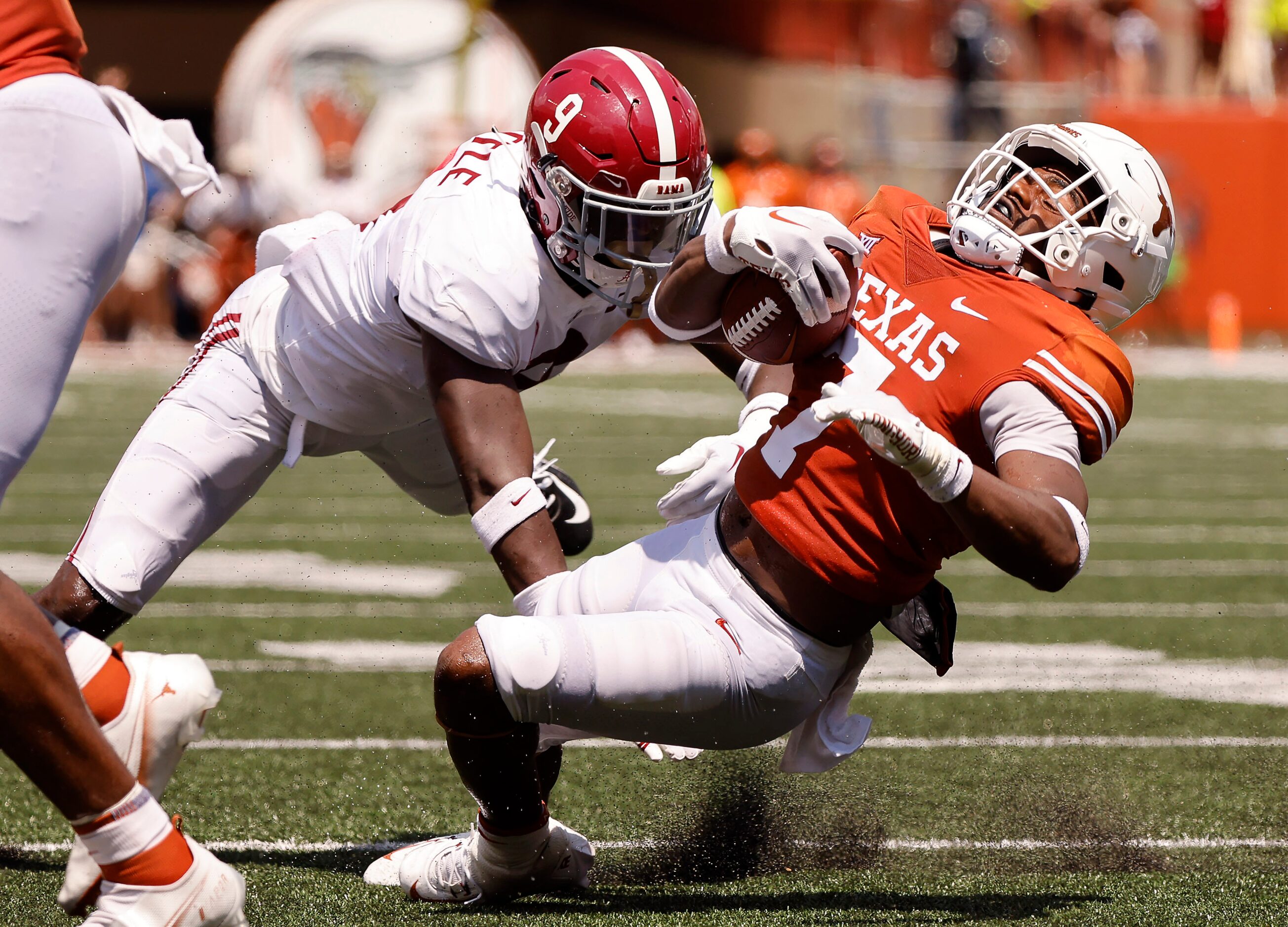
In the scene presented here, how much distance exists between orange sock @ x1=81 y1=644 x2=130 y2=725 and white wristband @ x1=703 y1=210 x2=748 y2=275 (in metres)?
1.08

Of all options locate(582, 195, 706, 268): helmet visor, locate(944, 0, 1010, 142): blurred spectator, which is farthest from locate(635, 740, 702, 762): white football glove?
locate(944, 0, 1010, 142): blurred spectator

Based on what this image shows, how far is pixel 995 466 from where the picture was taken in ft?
8.41

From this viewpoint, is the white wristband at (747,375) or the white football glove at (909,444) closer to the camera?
the white football glove at (909,444)

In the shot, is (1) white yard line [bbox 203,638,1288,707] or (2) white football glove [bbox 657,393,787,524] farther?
(1) white yard line [bbox 203,638,1288,707]

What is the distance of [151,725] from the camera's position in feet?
7.94

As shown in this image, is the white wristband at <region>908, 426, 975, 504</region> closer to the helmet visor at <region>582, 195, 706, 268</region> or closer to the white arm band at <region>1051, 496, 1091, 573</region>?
the white arm band at <region>1051, 496, 1091, 573</region>

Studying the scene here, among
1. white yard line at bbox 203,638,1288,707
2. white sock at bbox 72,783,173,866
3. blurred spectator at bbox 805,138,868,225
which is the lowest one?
blurred spectator at bbox 805,138,868,225

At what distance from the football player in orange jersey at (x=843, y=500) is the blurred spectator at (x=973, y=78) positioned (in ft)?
46.1

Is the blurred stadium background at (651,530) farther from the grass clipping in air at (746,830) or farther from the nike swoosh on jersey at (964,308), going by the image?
the nike swoosh on jersey at (964,308)

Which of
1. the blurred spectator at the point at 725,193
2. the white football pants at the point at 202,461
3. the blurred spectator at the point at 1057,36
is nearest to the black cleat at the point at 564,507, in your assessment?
the white football pants at the point at 202,461

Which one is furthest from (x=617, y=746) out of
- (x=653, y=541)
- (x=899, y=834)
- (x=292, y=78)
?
(x=292, y=78)

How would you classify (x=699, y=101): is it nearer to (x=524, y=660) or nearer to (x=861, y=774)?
(x=861, y=774)

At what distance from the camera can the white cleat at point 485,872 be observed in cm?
287

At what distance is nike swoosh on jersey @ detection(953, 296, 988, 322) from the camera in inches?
102
